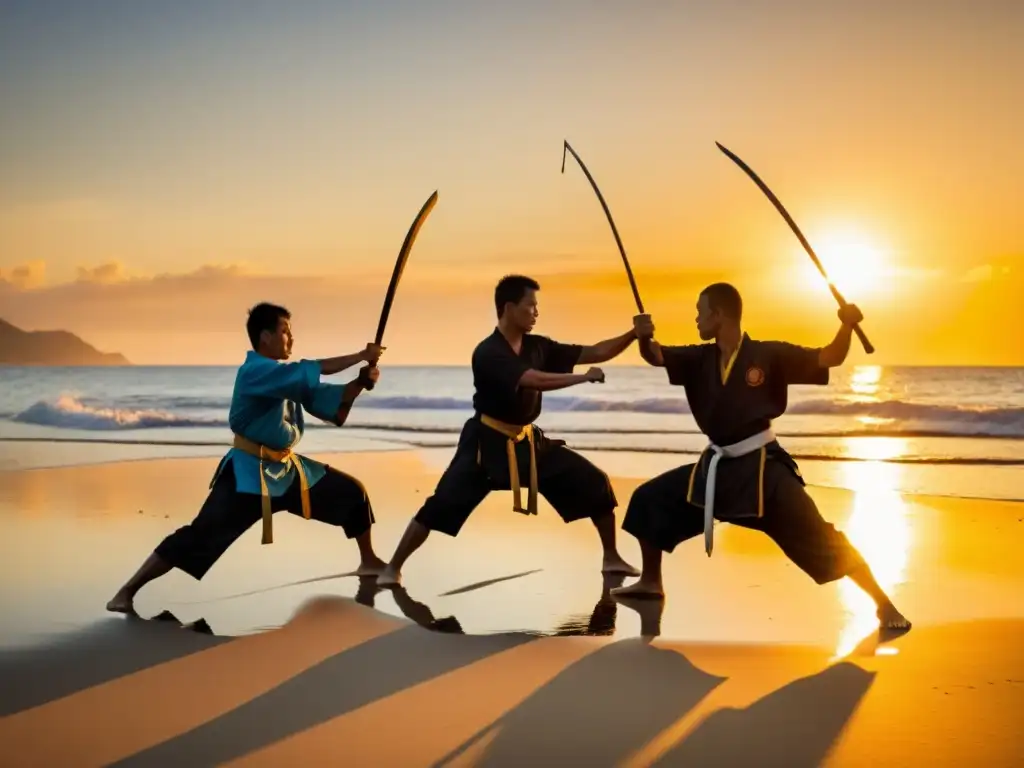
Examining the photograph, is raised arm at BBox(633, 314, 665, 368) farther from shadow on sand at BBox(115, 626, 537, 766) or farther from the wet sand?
shadow on sand at BBox(115, 626, 537, 766)

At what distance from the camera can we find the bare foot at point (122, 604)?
4504mm

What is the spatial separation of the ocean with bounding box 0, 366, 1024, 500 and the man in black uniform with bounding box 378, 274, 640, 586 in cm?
416

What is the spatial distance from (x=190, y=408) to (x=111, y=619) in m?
23.0

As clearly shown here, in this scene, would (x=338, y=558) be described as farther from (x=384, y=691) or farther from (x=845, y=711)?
(x=845, y=711)

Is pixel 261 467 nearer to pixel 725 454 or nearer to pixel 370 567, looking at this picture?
pixel 370 567

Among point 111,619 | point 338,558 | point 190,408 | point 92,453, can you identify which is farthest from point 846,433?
point 190,408

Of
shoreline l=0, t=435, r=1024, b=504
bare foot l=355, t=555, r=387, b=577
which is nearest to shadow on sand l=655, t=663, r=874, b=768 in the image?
bare foot l=355, t=555, r=387, b=577

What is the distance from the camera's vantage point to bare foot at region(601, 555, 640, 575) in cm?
523

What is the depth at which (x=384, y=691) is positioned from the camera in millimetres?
3438

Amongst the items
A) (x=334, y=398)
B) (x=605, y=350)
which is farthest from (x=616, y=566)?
(x=334, y=398)

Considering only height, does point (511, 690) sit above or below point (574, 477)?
below

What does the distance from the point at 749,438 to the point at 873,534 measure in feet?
7.80

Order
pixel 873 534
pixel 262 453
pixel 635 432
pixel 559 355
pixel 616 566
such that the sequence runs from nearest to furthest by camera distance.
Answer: pixel 262 453 → pixel 559 355 → pixel 616 566 → pixel 873 534 → pixel 635 432

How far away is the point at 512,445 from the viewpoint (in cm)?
498
